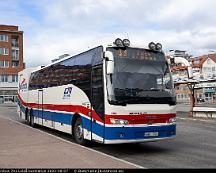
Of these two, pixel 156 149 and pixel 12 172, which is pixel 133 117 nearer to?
pixel 156 149

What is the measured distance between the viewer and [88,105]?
39.1 ft

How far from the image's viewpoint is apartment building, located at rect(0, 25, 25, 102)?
87.8m

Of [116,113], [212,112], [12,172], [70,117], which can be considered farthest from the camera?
Result: [212,112]

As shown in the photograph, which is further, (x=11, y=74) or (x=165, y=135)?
(x=11, y=74)

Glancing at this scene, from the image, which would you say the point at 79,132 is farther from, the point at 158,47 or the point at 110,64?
the point at 158,47

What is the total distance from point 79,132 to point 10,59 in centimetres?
8151

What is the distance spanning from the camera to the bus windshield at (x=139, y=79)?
10.7m

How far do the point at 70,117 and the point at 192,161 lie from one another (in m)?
5.43

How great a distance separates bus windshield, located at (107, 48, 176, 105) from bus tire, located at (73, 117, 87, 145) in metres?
2.46

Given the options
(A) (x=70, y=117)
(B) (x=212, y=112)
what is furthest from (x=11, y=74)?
(A) (x=70, y=117)

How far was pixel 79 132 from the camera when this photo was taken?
1281 centimetres

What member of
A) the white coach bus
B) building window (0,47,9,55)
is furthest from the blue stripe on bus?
building window (0,47,9,55)

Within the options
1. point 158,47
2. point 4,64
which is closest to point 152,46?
point 158,47

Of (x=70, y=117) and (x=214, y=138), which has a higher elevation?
(x=70, y=117)
